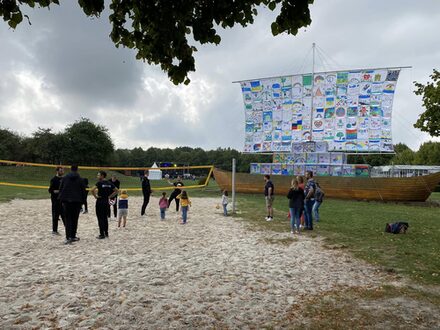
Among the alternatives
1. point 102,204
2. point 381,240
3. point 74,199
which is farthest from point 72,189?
point 381,240

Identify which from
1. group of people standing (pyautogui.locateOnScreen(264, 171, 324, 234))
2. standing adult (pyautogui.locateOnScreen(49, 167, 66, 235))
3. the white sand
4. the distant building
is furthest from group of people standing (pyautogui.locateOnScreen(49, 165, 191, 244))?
the distant building

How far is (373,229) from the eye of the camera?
12.9 metres

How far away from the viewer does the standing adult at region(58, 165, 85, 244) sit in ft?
32.5

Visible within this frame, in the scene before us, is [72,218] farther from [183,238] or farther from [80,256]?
[183,238]

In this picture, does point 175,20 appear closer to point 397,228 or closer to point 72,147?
point 397,228

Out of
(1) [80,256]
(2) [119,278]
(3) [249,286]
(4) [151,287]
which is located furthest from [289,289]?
(1) [80,256]

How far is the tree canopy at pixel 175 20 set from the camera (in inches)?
197

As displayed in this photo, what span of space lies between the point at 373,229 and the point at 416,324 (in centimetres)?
859

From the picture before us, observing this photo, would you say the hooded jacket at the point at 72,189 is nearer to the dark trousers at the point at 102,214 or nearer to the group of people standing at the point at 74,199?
the group of people standing at the point at 74,199

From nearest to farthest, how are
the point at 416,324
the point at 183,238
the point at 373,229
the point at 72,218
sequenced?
the point at 416,324
the point at 72,218
the point at 183,238
the point at 373,229

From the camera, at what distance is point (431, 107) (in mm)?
18375

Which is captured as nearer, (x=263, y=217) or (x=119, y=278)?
(x=119, y=278)

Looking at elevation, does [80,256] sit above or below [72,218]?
below

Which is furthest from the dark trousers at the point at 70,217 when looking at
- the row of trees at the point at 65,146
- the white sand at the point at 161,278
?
the row of trees at the point at 65,146
